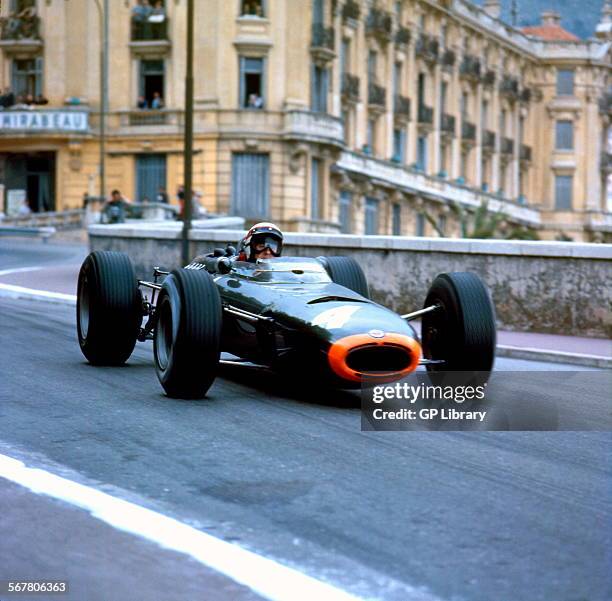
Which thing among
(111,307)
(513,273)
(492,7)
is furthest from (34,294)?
(492,7)

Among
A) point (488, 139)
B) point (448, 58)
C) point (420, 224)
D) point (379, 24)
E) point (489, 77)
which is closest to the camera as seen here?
point (379, 24)

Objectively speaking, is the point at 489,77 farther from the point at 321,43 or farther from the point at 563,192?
the point at 321,43

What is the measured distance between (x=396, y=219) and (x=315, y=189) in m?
11.1

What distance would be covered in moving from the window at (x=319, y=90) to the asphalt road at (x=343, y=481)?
45527mm

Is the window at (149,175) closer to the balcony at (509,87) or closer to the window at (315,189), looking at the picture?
the window at (315,189)

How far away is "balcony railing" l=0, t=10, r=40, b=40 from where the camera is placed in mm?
54750

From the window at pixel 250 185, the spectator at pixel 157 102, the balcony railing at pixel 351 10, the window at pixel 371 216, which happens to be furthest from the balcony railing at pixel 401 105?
the spectator at pixel 157 102

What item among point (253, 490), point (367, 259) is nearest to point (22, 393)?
point (253, 490)

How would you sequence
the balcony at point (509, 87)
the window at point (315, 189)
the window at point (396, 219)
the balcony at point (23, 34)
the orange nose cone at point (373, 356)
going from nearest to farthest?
1. the orange nose cone at point (373, 356)
2. the balcony at point (23, 34)
3. the window at point (315, 189)
4. the window at point (396, 219)
5. the balcony at point (509, 87)

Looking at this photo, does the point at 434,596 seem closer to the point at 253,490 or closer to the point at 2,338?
the point at 253,490

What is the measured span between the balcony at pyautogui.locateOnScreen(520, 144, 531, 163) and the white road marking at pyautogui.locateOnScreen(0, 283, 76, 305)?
6686cm

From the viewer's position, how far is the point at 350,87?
Result: 200 ft

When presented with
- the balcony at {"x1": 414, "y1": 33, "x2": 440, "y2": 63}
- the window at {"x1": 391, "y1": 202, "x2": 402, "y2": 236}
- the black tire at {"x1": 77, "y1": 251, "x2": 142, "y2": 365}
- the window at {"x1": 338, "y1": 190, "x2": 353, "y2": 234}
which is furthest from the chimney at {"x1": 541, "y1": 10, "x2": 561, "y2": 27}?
the black tire at {"x1": 77, "y1": 251, "x2": 142, "y2": 365}

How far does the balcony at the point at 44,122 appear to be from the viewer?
53906 mm
